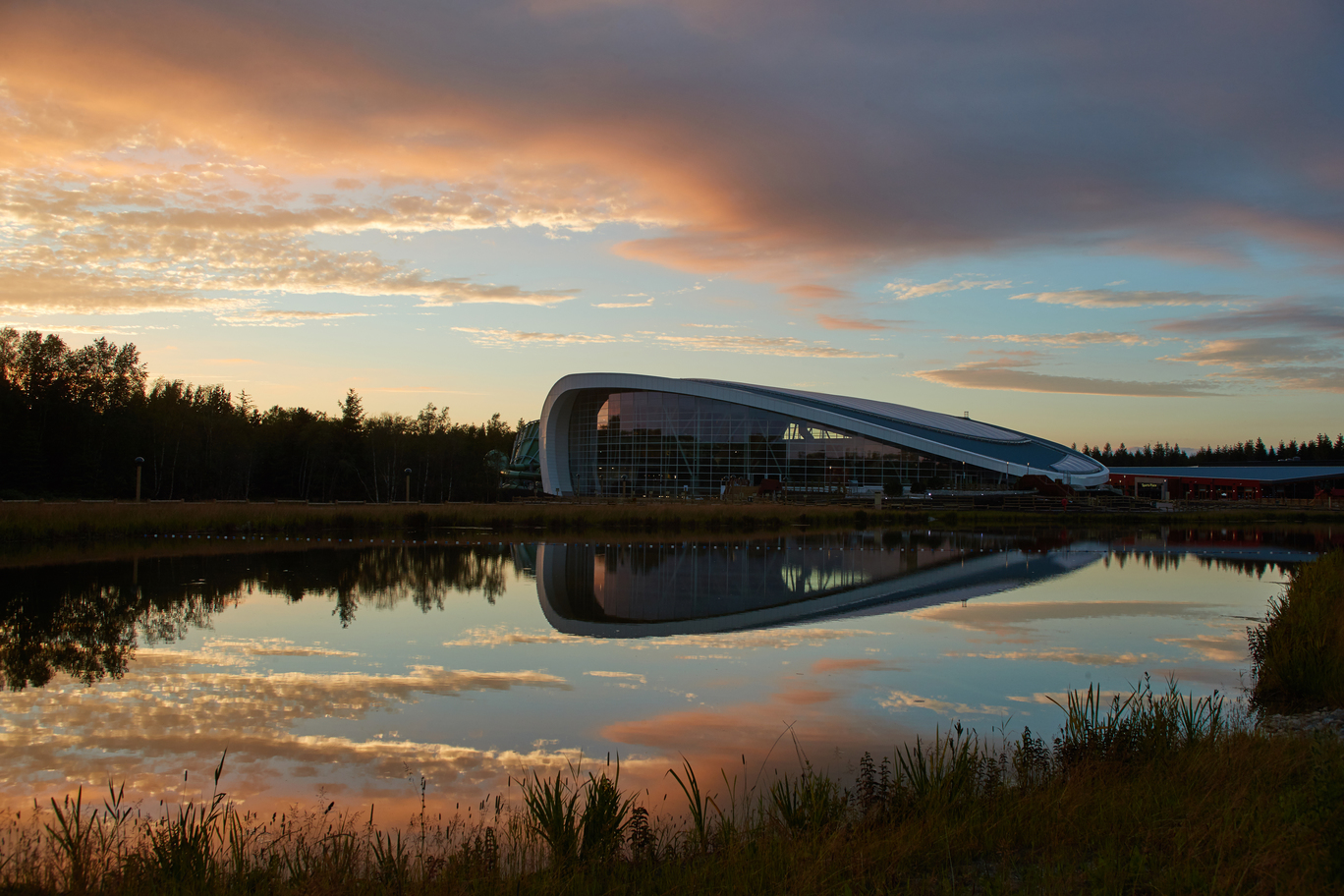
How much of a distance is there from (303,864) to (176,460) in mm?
64523

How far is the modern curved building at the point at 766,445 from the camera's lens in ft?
176

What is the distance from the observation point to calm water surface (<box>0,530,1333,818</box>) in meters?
6.68

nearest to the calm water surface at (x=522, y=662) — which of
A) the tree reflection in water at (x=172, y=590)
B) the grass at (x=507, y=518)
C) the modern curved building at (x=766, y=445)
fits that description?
the tree reflection in water at (x=172, y=590)

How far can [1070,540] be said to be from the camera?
1276 inches

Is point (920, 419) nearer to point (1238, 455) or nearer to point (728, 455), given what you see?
point (728, 455)

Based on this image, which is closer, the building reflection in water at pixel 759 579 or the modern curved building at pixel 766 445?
the building reflection in water at pixel 759 579

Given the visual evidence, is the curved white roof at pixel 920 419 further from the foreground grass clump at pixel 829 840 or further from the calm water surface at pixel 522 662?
the foreground grass clump at pixel 829 840

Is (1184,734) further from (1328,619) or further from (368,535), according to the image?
(368,535)

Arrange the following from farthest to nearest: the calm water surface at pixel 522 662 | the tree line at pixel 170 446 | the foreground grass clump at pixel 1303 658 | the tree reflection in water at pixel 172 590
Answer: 1. the tree line at pixel 170 446
2. the tree reflection in water at pixel 172 590
3. the foreground grass clump at pixel 1303 658
4. the calm water surface at pixel 522 662

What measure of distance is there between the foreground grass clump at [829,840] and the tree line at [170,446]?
50274mm

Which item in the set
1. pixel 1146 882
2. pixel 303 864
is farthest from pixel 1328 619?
pixel 303 864

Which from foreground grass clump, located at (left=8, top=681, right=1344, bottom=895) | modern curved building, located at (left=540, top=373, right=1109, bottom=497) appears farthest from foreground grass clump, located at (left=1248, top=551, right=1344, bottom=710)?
modern curved building, located at (left=540, top=373, right=1109, bottom=497)

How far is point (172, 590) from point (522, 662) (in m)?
8.60

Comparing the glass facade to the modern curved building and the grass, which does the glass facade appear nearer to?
the modern curved building
